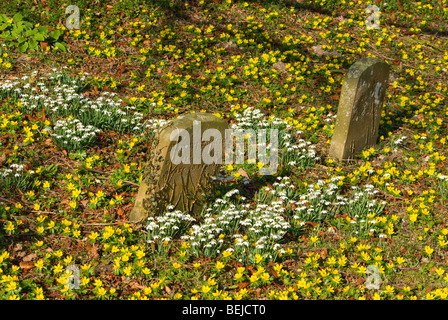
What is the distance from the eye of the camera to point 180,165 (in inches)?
173

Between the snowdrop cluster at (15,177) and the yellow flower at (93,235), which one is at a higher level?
the snowdrop cluster at (15,177)

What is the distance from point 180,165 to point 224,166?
3.92ft

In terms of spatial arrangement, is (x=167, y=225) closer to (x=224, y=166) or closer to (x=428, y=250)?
(x=224, y=166)

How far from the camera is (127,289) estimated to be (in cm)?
378

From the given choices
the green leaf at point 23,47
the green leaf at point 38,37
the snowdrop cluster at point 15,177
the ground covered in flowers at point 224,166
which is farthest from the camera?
the green leaf at point 38,37

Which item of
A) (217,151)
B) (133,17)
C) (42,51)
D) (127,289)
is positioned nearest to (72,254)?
(127,289)

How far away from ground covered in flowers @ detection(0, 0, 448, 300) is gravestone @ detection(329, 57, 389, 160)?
20cm

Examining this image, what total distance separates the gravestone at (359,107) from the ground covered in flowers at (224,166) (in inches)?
7.7

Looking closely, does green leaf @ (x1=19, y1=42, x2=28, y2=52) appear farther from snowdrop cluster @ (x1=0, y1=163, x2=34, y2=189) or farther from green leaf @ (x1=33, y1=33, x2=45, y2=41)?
snowdrop cluster @ (x1=0, y1=163, x2=34, y2=189)

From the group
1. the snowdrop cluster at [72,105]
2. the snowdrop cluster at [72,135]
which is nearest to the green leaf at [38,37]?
the snowdrop cluster at [72,105]

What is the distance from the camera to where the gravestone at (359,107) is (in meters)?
5.53

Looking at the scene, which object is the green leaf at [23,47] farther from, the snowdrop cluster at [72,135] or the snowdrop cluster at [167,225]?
the snowdrop cluster at [167,225]

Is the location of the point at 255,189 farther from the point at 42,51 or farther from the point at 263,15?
the point at 263,15

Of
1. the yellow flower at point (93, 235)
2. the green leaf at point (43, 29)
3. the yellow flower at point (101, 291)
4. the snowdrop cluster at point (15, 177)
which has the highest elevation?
the green leaf at point (43, 29)
